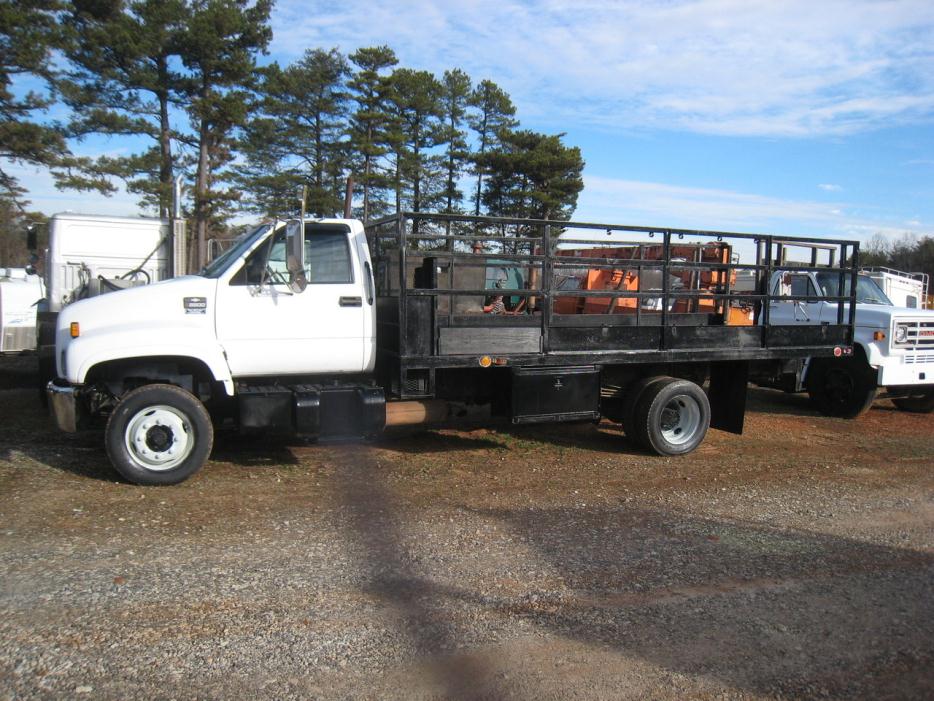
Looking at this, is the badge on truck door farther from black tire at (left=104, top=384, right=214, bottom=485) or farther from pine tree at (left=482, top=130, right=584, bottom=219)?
pine tree at (left=482, top=130, right=584, bottom=219)

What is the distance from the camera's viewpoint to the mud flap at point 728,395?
867cm

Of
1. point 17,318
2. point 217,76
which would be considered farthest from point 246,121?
point 17,318

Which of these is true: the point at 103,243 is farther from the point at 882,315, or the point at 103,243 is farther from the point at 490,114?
the point at 490,114

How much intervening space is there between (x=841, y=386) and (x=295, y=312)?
8.13 metres

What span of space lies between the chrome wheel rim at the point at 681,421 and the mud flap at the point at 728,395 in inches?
21.7

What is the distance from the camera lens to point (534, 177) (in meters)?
34.6

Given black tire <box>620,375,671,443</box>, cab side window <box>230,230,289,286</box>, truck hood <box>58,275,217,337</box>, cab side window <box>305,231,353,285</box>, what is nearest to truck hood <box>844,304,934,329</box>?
black tire <box>620,375,671,443</box>

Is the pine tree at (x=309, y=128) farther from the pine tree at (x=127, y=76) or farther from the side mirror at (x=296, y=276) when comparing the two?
the side mirror at (x=296, y=276)

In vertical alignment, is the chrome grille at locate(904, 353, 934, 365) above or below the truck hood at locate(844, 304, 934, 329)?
below

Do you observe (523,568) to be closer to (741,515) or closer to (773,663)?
(773,663)

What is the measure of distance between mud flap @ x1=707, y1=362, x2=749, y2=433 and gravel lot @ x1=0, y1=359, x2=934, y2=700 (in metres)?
0.78

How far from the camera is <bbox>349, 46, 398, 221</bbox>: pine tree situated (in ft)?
103

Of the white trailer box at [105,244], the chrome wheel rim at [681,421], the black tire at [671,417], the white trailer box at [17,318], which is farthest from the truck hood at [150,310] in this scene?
the white trailer box at [17,318]

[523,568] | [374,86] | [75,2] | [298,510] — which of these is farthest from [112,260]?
[374,86]
